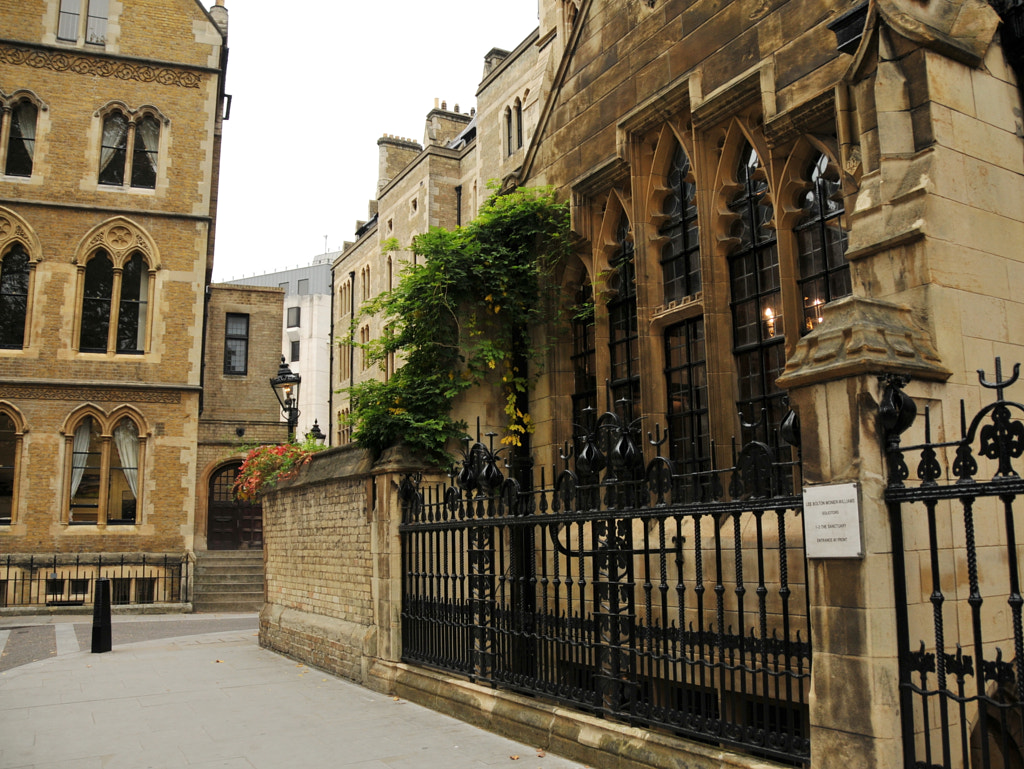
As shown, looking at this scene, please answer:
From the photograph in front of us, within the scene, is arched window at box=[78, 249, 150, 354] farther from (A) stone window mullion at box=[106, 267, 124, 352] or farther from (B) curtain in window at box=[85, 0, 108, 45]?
(B) curtain in window at box=[85, 0, 108, 45]

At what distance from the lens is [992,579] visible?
5793mm

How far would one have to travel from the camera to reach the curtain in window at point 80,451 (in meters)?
23.0

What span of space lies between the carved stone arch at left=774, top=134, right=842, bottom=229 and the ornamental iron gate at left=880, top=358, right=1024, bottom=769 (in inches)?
112

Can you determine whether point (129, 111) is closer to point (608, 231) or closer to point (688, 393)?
point (608, 231)

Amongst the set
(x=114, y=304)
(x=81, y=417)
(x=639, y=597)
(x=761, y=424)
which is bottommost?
(x=639, y=597)

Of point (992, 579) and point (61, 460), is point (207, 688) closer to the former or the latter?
point (992, 579)

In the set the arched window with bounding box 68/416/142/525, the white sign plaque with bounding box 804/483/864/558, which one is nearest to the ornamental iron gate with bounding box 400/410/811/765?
the white sign plaque with bounding box 804/483/864/558

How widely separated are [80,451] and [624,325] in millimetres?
18016

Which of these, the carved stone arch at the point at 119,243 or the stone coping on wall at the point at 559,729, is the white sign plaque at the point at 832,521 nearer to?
the stone coping on wall at the point at 559,729

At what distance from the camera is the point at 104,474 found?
23109mm

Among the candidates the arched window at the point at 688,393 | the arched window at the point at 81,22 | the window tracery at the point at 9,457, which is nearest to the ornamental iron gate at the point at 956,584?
the arched window at the point at 688,393

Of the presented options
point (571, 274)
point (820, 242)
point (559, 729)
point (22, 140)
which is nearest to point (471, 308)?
point (571, 274)

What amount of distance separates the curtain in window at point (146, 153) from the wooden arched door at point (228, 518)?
10.1 metres

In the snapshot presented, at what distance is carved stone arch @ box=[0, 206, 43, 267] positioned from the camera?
76.2 feet
